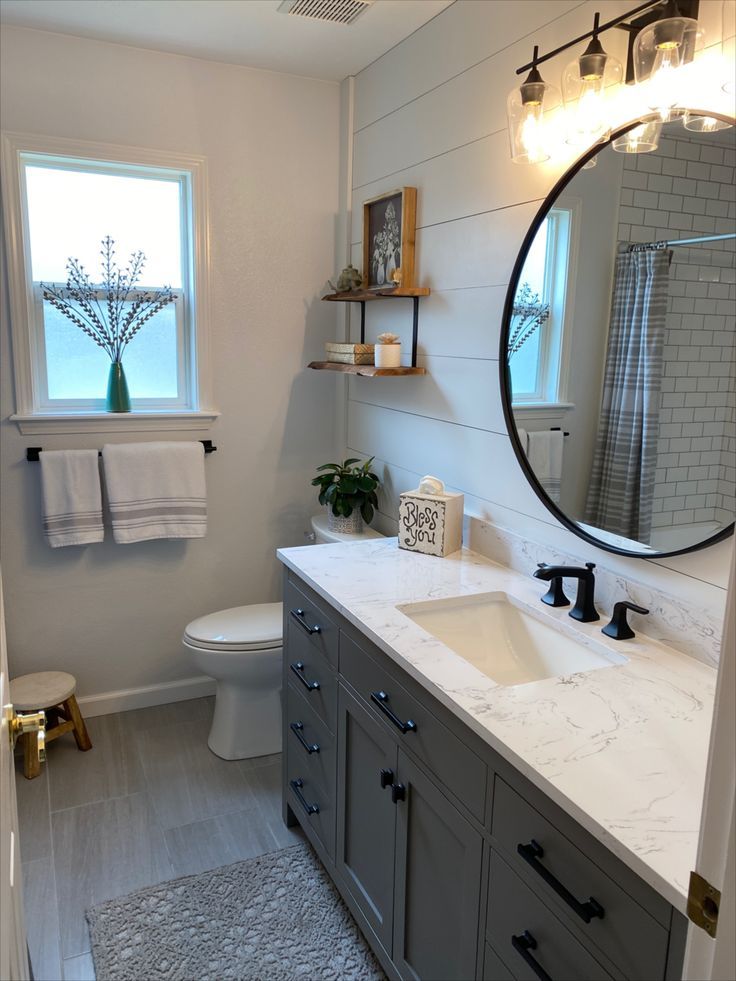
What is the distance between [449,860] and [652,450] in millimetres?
963

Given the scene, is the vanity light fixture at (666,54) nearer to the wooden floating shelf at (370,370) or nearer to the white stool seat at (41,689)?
the wooden floating shelf at (370,370)

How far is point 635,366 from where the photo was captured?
1677mm

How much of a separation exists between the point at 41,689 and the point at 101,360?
127 cm

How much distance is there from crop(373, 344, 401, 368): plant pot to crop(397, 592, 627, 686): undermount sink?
99cm

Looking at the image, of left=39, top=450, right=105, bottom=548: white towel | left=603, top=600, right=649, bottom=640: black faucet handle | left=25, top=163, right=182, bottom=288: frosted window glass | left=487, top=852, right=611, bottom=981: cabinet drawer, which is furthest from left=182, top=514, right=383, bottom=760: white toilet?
left=487, top=852, right=611, bottom=981: cabinet drawer

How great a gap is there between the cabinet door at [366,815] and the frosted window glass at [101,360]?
1.67 m

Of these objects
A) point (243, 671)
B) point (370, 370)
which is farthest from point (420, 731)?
point (370, 370)

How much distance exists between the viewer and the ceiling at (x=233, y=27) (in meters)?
2.37

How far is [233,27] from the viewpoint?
8.29 feet

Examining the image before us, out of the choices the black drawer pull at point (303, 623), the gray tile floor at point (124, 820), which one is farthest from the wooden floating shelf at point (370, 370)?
the gray tile floor at point (124, 820)

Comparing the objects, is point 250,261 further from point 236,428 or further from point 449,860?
point 449,860

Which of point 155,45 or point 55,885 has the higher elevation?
point 155,45

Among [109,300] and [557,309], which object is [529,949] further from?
[109,300]

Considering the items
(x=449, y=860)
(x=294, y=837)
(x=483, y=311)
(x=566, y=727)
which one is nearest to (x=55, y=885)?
(x=294, y=837)
